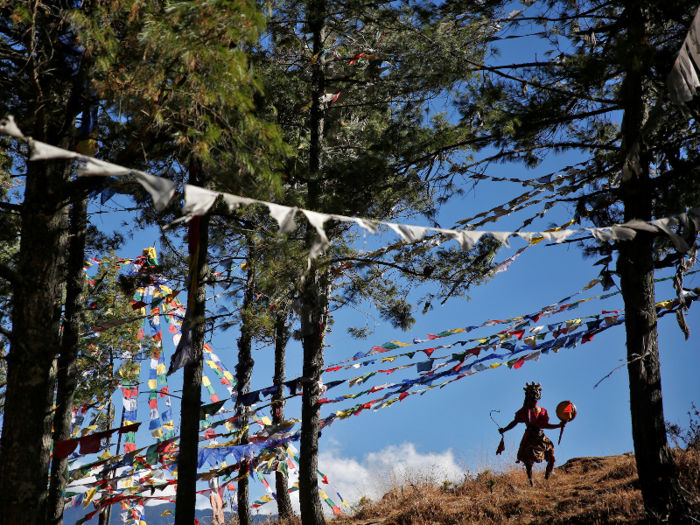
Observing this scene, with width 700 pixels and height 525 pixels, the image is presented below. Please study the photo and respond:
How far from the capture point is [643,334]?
22.9 ft

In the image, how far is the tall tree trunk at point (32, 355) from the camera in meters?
5.34

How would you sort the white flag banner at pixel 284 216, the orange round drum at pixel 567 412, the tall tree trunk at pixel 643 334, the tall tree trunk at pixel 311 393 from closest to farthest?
1. the white flag banner at pixel 284 216
2. the tall tree trunk at pixel 643 334
3. the orange round drum at pixel 567 412
4. the tall tree trunk at pixel 311 393

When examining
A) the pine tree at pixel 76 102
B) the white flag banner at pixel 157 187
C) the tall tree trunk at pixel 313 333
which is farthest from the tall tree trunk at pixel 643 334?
the white flag banner at pixel 157 187

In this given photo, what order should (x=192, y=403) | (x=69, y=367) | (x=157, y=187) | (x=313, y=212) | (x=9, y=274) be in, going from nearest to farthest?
(x=157, y=187) < (x=313, y=212) < (x=9, y=274) < (x=192, y=403) < (x=69, y=367)

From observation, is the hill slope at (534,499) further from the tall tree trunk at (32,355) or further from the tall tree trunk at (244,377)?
the tall tree trunk at (32,355)

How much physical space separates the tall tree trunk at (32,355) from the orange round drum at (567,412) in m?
7.25

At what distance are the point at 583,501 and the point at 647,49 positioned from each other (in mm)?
6537

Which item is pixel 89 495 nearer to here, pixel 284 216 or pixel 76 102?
pixel 76 102

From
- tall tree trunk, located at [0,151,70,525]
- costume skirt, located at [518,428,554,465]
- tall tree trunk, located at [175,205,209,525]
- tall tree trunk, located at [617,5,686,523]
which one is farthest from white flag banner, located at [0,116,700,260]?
costume skirt, located at [518,428,554,465]

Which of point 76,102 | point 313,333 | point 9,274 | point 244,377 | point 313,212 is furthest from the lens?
point 244,377

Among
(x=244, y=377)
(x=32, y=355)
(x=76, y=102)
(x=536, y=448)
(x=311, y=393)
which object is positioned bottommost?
(x=536, y=448)

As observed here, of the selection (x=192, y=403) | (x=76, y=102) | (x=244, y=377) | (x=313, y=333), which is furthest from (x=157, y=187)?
(x=244, y=377)

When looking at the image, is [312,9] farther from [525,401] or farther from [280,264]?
[525,401]

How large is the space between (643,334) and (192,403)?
6458 mm
